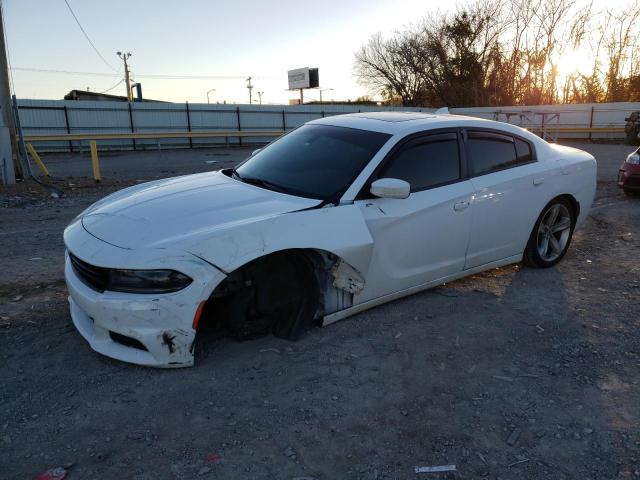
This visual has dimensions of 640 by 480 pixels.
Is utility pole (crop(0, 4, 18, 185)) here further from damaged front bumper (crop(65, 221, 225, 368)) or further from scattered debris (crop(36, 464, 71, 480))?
scattered debris (crop(36, 464, 71, 480))

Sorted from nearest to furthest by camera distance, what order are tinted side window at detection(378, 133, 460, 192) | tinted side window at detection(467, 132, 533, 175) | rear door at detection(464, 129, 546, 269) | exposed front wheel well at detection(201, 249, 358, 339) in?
exposed front wheel well at detection(201, 249, 358, 339)
tinted side window at detection(378, 133, 460, 192)
rear door at detection(464, 129, 546, 269)
tinted side window at detection(467, 132, 533, 175)

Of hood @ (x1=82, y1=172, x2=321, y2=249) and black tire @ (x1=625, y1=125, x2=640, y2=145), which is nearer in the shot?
hood @ (x1=82, y1=172, x2=321, y2=249)

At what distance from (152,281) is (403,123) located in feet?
7.93

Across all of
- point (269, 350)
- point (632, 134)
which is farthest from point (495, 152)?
point (632, 134)

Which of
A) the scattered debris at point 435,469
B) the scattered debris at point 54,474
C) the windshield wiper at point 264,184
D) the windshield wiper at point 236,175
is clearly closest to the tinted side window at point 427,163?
the windshield wiper at point 264,184

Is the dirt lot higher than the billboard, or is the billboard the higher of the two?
the billboard

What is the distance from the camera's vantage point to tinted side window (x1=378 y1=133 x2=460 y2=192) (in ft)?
12.4

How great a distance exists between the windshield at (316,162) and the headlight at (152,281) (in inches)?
45.3

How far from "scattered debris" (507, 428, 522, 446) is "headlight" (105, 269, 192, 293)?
1.87 meters

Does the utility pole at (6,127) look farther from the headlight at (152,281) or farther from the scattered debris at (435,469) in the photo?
the scattered debris at (435,469)

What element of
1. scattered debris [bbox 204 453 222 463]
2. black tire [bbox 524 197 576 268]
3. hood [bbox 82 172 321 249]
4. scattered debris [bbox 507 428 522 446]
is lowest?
scattered debris [bbox 507 428 522 446]

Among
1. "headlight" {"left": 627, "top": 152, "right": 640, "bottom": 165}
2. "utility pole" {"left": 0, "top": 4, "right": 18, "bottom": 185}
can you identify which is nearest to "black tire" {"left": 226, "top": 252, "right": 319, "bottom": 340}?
"headlight" {"left": 627, "top": 152, "right": 640, "bottom": 165}

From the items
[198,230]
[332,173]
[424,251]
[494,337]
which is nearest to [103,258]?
[198,230]

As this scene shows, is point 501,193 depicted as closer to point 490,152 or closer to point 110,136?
point 490,152
